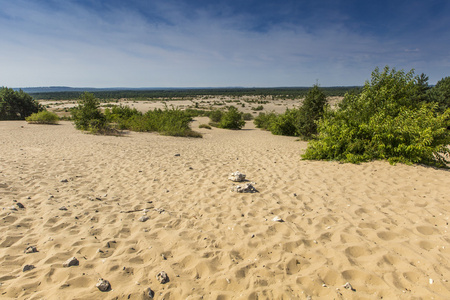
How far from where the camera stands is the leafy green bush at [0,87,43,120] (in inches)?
872

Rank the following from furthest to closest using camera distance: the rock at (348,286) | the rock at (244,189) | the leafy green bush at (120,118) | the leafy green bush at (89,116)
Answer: the leafy green bush at (120,118) → the leafy green bush at (89,116) → the rock at (244,189) → the rock at (348,286)

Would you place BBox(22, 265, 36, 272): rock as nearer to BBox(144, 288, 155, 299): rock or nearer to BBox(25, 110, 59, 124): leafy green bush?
BBox(144, 288, 155, 299): rock

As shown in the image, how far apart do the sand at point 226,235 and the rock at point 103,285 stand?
1.9 inches

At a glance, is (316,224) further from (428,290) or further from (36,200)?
(36,200)

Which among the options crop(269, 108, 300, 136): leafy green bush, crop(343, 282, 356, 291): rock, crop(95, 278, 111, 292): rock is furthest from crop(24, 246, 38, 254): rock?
crop(269, 108, 300, 136): leafy green bush

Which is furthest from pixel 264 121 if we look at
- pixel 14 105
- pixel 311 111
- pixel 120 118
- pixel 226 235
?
pixel 14 105

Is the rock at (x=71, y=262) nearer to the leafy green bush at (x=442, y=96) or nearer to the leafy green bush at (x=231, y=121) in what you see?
the leafy green bush at (x=231, y=121)

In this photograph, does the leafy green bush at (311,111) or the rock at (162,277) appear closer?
the rock at (162,277)

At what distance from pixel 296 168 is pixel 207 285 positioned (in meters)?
5.22

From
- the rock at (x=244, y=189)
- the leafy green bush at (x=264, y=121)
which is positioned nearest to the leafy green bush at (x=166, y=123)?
the leafy green bush at (x=264, y=121)

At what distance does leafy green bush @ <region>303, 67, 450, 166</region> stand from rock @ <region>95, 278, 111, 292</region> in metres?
7.12

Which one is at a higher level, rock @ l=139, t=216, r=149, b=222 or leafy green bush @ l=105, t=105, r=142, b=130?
leafy green bush @ l=105, t=105, r=142, b=130

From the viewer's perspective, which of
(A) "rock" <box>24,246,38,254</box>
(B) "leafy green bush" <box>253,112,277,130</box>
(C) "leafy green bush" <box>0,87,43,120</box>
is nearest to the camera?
(A) "rock" <box>24,246,38,254</box>

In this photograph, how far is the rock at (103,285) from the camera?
7.69 ft
